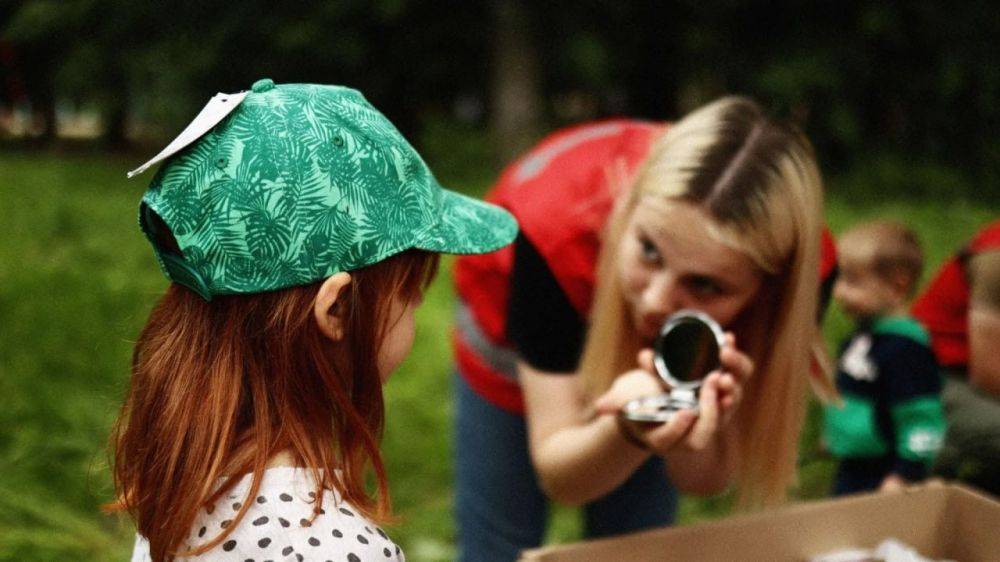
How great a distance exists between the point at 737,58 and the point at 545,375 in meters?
6.78

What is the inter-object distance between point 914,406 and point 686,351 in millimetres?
968

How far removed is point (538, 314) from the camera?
1.39 metres

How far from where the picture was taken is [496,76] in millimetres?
7566

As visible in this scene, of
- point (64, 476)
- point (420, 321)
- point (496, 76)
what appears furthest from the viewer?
point (496, 76)

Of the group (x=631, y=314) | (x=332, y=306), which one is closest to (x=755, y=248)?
(x=631, y=314)

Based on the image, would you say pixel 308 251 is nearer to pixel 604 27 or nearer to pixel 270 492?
pixel 270 492

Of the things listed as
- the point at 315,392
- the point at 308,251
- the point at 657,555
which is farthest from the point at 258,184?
the point at 657,555

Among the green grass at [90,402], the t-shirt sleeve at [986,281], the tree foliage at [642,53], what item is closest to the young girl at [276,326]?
the green grass at [90,402]

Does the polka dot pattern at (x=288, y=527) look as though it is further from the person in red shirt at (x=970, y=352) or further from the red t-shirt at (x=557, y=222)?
the person in red shirt at (x=970, y=352)

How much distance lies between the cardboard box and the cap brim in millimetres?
368

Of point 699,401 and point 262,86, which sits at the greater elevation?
point 262,86

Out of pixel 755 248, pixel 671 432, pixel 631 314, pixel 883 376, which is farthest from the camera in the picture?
pixel 883 376

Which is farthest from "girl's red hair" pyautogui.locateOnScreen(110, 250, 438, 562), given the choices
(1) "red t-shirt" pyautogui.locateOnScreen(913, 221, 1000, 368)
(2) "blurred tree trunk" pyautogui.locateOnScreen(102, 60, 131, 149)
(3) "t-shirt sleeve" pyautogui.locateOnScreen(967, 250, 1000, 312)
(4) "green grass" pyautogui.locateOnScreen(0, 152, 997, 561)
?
(2) "blurred tree trunk" pyautogui.locateOnScreen(102, 60, 131, 149)

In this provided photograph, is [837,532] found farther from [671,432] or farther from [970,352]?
[970,352]
